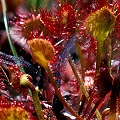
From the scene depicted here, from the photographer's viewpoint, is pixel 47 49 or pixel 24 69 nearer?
pixel 47 49

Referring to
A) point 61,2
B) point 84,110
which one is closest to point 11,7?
point 61,2

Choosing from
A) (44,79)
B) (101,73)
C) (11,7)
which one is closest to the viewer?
(101,73)

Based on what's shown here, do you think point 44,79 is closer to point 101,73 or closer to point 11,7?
point 101,73

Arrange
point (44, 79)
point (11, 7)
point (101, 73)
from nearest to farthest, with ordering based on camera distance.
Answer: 1. point (101, 73)
2. point (44, 79)
3. point (11, 7)

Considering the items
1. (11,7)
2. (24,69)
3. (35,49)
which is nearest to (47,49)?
(35,49)

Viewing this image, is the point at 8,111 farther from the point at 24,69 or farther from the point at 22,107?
the point at 24,69

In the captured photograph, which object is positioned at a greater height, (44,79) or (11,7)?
(11,7)

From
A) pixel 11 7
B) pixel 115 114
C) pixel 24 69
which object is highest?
pixel 11 7
